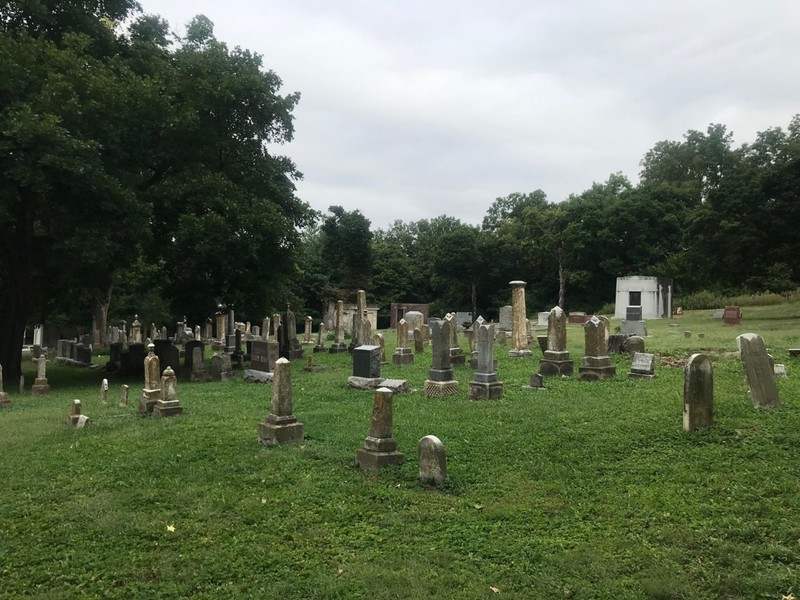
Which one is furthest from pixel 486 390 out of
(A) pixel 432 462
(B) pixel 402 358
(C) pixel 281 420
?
(B) pixel 402 358

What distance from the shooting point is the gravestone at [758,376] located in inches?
353

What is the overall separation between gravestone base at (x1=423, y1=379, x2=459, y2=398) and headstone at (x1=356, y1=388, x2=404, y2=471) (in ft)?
15.6

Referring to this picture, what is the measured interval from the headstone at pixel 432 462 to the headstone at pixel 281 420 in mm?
2558

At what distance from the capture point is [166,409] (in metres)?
10.9

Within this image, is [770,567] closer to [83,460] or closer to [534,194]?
[83,460]

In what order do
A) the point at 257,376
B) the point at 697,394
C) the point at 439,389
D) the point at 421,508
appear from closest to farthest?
the point at 421,508, the point at 697,394, the point at 439,389, the point at 257,376

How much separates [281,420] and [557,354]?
8.16 m

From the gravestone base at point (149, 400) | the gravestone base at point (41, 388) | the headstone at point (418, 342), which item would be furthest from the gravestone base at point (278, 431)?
the headstone at point (418, 342)

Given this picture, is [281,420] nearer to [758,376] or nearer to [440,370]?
[440,370]

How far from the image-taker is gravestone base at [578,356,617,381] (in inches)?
525

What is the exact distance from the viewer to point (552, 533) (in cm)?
541

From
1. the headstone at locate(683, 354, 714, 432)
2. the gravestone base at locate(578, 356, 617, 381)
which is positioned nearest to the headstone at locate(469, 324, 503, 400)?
the gravestone base at locate(578, 356, 617, 381)

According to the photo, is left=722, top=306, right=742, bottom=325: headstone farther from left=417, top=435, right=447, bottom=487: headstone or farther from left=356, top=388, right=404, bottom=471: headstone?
left=417, top=435, right=447, bottom=487: headstone

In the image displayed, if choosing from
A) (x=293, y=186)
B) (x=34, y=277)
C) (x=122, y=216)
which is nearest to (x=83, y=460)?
(x=122, y=216)
